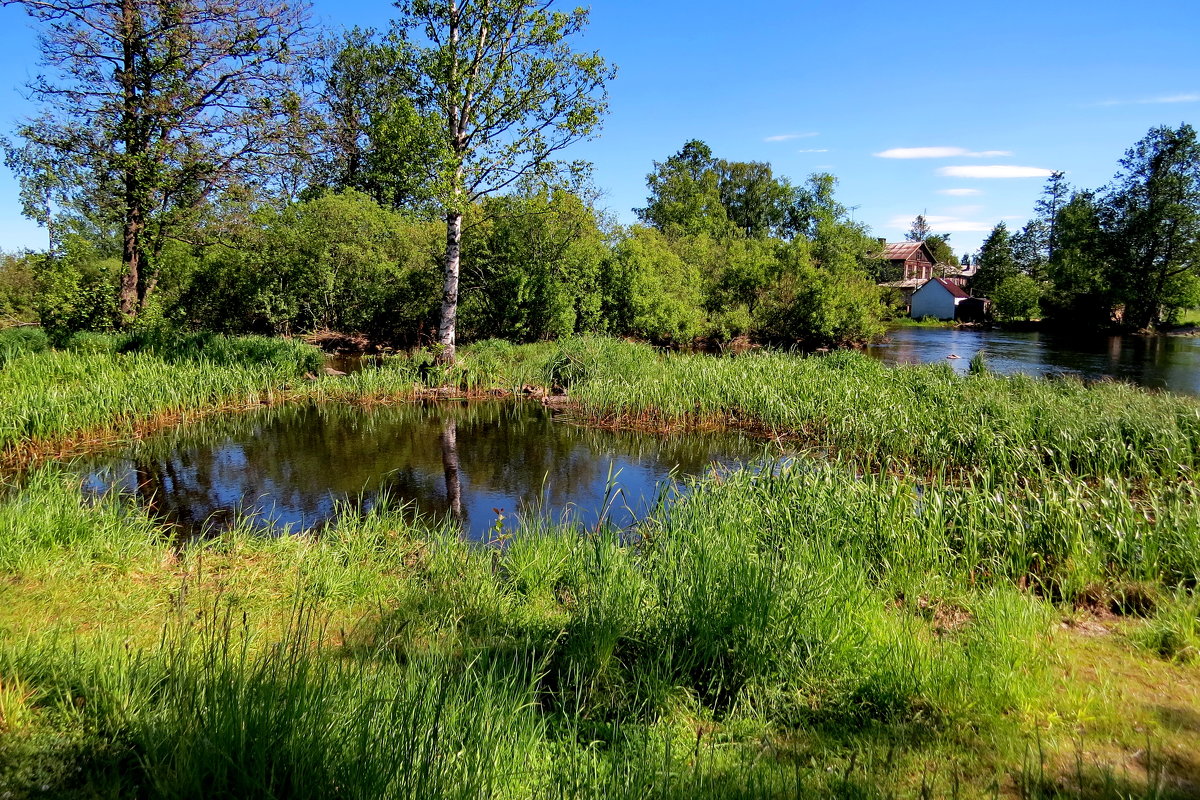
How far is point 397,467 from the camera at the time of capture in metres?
10.8

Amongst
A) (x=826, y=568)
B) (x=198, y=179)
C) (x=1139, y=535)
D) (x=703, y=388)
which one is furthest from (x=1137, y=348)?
(x=198, y=179)

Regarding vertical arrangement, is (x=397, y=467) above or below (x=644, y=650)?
below

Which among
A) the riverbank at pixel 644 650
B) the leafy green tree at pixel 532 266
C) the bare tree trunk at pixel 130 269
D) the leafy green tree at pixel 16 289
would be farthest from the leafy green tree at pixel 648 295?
the leafy green tree at pixel 16 289

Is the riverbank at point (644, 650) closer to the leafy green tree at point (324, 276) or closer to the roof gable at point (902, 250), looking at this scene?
the leafy green tree at point (324, 276)

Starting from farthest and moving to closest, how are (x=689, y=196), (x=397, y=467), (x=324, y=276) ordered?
1. (x=689, y=196)
2. (x=324, y=276)
3. (x=397, y=467)

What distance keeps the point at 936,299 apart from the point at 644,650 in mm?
60493

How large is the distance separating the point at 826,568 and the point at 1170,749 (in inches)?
80.5

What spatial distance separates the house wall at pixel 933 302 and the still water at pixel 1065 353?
11.7 m

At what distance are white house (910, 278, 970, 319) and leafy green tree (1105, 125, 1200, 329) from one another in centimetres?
1177

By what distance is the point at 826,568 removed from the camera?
486cm

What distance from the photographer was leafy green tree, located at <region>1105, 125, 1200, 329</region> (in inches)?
1658

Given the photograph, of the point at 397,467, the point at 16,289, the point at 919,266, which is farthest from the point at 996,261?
the point at 16,289

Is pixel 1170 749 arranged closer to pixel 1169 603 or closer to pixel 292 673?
pixel 1169 603

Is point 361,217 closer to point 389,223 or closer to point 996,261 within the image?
point 389,223
